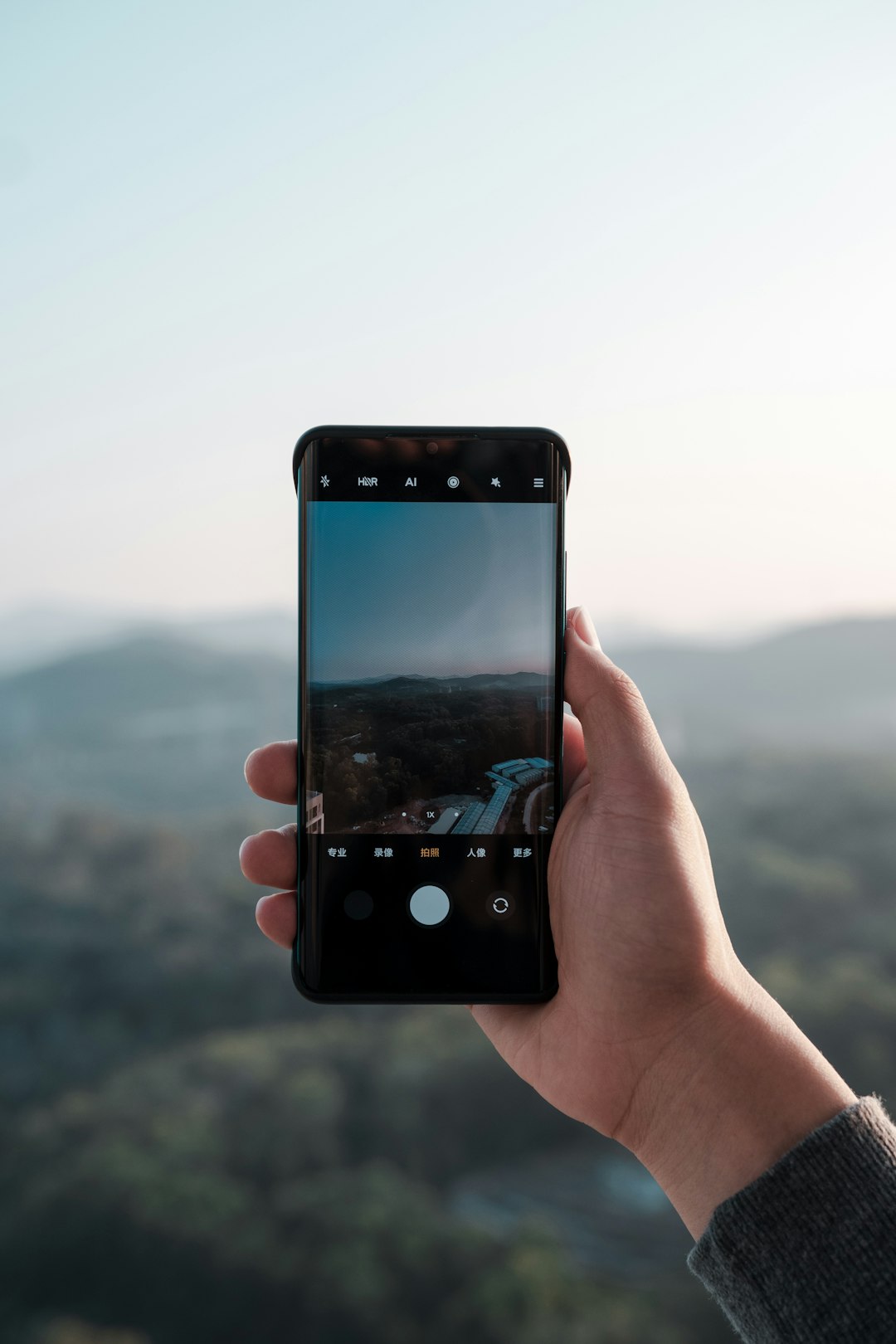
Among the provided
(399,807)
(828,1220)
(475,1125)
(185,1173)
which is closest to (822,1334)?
(828,1220)

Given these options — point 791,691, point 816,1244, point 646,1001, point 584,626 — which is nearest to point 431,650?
point 584,626

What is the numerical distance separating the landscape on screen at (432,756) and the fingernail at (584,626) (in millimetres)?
44

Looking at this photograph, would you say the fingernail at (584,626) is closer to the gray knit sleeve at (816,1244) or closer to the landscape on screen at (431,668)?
the landscape on screen at (431,668)

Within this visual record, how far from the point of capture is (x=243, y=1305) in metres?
1.33

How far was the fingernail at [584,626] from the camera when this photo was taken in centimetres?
62

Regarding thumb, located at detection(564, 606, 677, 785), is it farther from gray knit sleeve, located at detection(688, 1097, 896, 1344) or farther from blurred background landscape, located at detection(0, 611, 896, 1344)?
blurred background landscape, located at detection(0, 611, 896, 1344)

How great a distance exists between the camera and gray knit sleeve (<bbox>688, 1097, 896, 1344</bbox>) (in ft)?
1.31

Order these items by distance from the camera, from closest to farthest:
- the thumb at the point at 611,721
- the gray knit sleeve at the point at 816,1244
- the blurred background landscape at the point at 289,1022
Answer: the gray knit sleeve at the point at 816,1244 < the thumb at the point at 611,721 < the blurred background landscape at the point at 289,1022

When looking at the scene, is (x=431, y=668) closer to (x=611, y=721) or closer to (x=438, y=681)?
(x=438, y=681)

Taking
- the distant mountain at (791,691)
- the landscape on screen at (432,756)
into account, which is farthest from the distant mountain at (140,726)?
the landscape on screen at (432,756)

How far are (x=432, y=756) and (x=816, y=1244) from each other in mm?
343

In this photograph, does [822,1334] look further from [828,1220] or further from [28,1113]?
[28,1113]

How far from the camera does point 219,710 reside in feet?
5.23

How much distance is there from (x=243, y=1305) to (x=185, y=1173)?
215 mm
